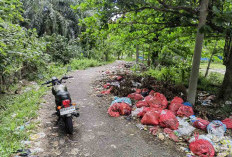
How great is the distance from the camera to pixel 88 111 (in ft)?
16.5

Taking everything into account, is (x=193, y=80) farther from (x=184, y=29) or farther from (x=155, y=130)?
(x=184, y=29)

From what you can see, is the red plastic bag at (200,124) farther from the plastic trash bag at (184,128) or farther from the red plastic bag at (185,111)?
the red plastic bag at (185,111)

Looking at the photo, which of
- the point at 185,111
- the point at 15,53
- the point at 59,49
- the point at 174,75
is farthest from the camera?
the point at 59,49

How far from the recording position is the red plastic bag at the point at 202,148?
9.76 feet

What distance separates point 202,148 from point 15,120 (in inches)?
171

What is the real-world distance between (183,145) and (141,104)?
1835 millimetres

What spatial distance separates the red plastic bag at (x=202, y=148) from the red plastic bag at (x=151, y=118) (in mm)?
1023

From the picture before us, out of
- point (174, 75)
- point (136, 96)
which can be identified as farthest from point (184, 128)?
point (174, 75)

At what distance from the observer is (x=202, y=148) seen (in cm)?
304

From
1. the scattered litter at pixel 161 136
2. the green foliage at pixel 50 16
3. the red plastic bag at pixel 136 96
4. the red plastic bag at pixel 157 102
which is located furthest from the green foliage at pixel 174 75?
the green foliage at pixel 50 16

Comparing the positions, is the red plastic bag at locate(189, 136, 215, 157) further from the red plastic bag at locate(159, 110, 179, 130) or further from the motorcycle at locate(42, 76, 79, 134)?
the motorcycle at locate(42, 76, 79, 134)

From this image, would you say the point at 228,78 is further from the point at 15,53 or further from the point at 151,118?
the point at 15,53

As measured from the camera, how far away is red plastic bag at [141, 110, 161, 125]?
4025mm

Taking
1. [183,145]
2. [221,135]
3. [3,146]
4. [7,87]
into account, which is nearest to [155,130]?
[183,145]
